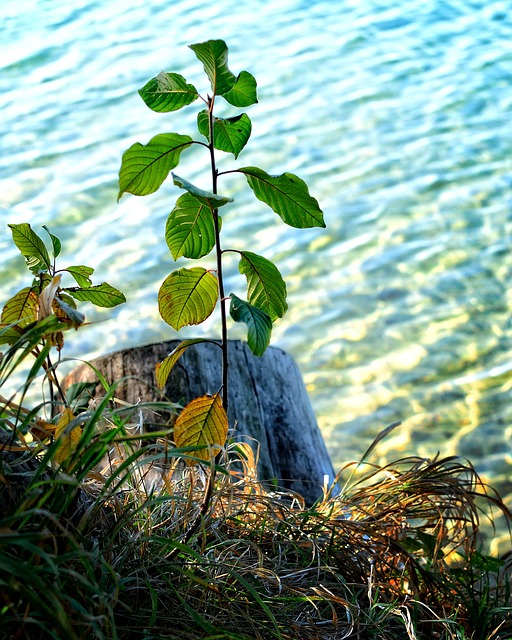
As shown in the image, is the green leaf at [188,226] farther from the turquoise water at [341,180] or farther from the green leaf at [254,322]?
the turquoise water at [341,180]

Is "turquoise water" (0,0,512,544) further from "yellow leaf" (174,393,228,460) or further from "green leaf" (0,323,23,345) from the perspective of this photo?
"green leaf" (0,323,23,345)

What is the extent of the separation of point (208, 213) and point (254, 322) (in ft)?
0.56

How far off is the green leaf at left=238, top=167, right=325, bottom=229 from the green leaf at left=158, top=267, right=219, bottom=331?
0.47ft

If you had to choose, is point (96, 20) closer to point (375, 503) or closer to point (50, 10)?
point (50, 10)

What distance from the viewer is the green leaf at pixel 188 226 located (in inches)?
45.3

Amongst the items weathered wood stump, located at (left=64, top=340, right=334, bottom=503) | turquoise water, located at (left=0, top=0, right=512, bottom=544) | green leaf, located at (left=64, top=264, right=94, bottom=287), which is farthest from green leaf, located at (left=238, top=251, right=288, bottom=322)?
turquoise water, located at (left=0, top=0, right=512, bottom=544)

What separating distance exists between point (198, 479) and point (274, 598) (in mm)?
365

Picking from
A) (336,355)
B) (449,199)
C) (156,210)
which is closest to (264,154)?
(156,210)

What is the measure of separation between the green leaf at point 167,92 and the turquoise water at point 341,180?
2.00 m

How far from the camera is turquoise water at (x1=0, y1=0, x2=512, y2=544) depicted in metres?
3.28

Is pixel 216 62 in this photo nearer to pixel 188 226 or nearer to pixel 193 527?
pixel 188 226

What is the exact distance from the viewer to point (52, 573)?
0.85 meters

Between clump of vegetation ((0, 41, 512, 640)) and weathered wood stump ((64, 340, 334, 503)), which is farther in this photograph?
weathered wood stump ((64, 340, 334, 503))

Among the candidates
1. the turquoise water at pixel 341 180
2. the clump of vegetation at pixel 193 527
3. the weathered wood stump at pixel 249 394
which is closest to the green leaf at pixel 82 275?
the clump of vegetation at pixel 193 527
